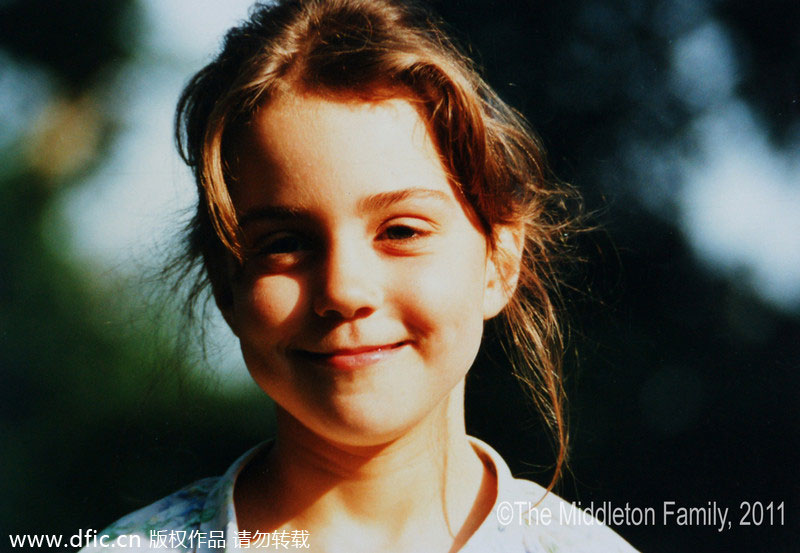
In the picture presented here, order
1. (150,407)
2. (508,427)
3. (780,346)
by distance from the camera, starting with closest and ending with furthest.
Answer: (780,346) → (508,427) → (150,407)

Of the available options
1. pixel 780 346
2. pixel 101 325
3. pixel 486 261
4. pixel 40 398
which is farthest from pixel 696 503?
pixel 40 398

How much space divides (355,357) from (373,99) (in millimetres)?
353

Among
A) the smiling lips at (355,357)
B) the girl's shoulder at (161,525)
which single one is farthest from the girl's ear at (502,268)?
the girl's shoulder at (161,525)

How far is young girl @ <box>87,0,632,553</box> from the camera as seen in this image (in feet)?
3.36

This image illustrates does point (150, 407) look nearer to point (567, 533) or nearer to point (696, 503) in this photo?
point (567, 533)

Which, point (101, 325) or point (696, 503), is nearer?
point (696, 503)

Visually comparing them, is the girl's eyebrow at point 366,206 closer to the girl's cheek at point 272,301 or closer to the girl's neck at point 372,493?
the girl's cheek at point 272,301

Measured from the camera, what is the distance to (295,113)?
1051 millimetres

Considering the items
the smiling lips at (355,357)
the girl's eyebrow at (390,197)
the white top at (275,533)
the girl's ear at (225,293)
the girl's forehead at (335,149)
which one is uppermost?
the girl's forehead at (335,149)

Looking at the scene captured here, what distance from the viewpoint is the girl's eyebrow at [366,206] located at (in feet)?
3.32

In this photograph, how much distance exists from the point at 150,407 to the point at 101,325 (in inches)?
9.1

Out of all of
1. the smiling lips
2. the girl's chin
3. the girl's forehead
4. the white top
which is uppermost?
the girl's forehead

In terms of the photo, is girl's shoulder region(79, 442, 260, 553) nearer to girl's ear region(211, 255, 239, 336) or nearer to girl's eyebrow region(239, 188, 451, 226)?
girl's ear region(211, 255, 239, 336)

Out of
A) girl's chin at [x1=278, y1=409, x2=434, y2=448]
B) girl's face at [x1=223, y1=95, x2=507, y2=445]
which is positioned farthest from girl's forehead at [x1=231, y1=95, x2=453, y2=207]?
girl's chin at [x1=278, y1=409, x2=434, y2=448]
